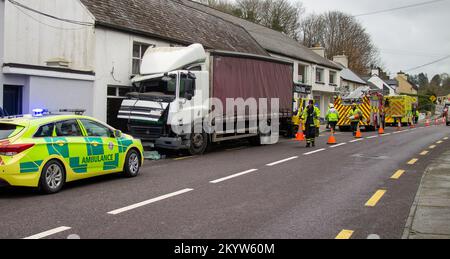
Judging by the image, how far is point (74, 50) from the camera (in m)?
17.5

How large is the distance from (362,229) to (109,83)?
1361cm

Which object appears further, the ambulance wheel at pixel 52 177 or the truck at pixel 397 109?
the truck at pixel 397 109

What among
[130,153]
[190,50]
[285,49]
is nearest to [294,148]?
[190,50]

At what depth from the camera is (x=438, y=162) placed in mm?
13352

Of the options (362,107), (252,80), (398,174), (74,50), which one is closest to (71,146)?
(398,174)

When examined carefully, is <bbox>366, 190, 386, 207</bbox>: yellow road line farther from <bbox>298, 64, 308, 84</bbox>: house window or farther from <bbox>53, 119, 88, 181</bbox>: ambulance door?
<bbox>298, 64, 308, 84</bbox>: house window

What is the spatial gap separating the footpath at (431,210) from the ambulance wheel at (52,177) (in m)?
5.97

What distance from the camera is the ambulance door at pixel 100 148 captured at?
9.62 metres

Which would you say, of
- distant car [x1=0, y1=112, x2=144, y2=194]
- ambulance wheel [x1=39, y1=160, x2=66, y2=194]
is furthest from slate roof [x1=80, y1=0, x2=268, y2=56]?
ambulance wheel [x1=39, y1=160, x2=66, y2=194]

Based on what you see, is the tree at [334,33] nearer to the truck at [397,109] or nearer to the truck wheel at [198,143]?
the truck at [397,109]

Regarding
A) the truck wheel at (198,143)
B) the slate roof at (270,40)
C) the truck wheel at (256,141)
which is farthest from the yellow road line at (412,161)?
the slate roof at (270,40)

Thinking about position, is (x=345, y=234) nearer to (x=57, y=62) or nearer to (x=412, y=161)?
(x=412, y=161)
